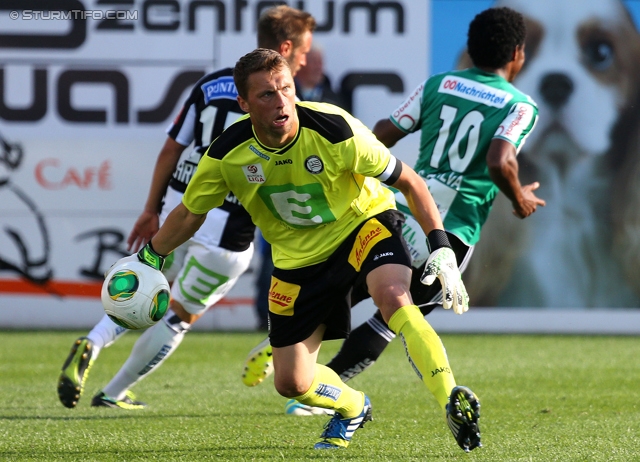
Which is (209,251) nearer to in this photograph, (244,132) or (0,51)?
(244,132)

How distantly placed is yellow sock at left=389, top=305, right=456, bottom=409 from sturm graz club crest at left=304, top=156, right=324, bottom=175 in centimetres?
70

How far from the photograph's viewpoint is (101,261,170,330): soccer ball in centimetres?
420

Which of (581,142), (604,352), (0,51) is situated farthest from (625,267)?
(0,51)

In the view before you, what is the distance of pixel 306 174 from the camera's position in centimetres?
414

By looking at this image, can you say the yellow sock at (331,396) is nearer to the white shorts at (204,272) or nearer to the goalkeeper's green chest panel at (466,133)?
the goalkeeper's green chest panel at (466,133)

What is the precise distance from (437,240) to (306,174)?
2.08 feet

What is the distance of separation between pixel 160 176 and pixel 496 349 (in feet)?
15.5

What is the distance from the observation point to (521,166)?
11164 millimetres

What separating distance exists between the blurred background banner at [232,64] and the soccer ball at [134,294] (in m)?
6.96

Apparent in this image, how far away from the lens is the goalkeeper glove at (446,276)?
3732 mm

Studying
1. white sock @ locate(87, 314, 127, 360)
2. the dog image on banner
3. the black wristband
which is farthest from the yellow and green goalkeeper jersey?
the dog image on banner

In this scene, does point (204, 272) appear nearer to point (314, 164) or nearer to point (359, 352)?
point (359, 352)

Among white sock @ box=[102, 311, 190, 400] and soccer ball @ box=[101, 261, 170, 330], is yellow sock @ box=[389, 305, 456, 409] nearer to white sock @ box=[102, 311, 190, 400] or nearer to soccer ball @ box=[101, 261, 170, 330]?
soccer ball @ box=[101, 261, 170, 330]

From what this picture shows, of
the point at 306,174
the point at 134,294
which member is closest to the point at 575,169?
the point at 306,174
